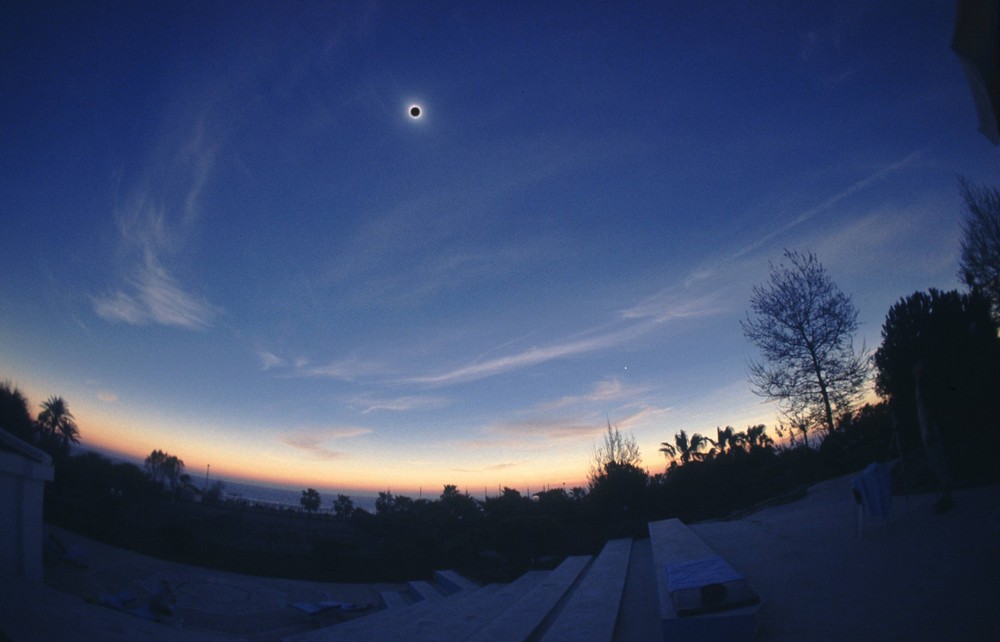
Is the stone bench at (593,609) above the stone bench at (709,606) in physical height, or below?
below

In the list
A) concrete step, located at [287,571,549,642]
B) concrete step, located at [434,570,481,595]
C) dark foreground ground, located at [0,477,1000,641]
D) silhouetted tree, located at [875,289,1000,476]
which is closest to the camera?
dark foreground ground, located at [0,477,1000,641]

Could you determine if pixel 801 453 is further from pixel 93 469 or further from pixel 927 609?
pixel 93 469

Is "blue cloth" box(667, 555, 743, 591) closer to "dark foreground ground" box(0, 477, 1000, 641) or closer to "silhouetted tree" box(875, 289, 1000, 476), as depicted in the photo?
"dark foreground ground" box(0, 477, 1000, 641)

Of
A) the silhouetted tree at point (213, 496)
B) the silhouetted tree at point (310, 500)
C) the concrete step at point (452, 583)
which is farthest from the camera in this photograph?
the silhouetted tree at point (310, 500)

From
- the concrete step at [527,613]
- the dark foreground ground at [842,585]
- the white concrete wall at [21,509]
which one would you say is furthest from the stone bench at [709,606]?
the white concrete wall at [21,509]

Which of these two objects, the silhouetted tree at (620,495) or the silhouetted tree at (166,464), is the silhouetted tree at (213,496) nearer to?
the silhouetted tree at (166,464)

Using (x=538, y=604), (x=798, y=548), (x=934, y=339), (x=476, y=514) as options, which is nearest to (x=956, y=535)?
(x=798, y=548)

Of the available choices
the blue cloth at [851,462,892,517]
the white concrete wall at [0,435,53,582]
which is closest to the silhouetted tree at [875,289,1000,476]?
the blue cloth at [851,462,892,517]
